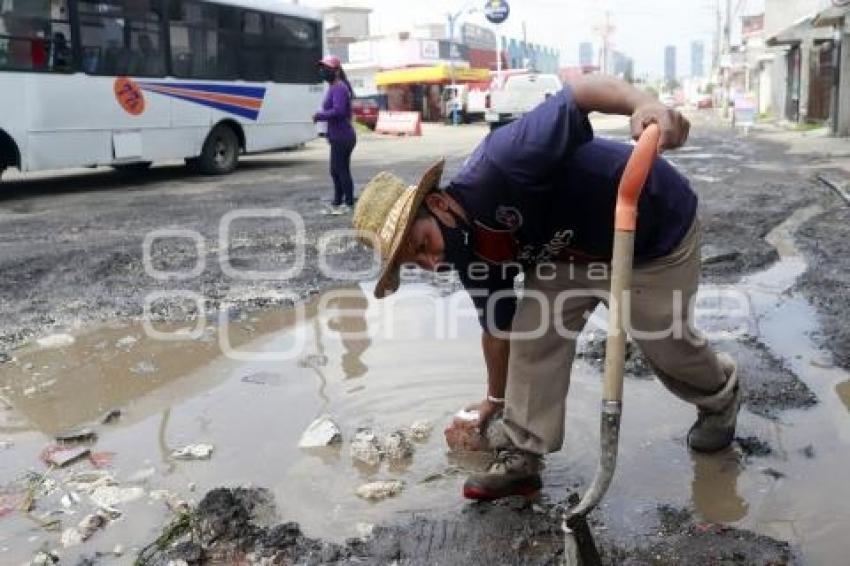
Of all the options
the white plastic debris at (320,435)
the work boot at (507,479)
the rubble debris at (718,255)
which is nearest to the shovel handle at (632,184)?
the work boot at (507,479)

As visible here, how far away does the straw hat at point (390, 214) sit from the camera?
96.9 inches

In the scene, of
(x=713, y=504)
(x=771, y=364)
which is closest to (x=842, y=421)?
(x=771, y=364)

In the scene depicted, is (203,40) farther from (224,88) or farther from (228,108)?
(228,108)

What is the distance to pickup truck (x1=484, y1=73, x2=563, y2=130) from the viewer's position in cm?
2327

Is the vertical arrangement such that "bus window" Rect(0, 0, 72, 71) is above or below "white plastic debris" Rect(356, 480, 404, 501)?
above

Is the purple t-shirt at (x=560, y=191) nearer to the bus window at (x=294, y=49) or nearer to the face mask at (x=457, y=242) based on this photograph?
the face mask at (x=457, y=242)

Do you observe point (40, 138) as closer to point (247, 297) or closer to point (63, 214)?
point (63, 214)

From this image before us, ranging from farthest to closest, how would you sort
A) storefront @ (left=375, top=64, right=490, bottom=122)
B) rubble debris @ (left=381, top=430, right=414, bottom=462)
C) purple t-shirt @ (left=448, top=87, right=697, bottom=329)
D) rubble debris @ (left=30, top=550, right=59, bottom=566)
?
1. storefront @ (left=375, top=64, right=490, bottom=122)
2. rubble debris @ (left=381, top=430, right=414, bottom=462)
3. rubble debris @ (left=30, top=550, right=59, bottom=566)
4. purple t-shirt @ (left=448, top=87, right=697, bottom=329)

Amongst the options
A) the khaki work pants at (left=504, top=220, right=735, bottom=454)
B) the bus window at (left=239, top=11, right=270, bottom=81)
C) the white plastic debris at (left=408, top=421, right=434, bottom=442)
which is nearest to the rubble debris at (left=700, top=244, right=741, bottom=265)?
the white plastic debris at (left=408, top=421, right=434, bottom=442)

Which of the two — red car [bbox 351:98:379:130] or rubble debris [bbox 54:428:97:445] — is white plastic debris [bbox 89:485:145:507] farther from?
red car [bbox 351:98:379:130]

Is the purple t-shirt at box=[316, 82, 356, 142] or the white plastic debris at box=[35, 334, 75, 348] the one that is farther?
the purple t-shirt at box=[316, 82, 356, 142]

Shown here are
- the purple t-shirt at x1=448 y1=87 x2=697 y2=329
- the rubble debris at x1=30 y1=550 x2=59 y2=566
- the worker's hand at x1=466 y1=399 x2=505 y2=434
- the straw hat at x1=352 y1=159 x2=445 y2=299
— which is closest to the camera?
the purple t-shirt at x1=448 y1=87 x2=697 y2=329

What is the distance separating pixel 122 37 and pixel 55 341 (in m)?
8.23

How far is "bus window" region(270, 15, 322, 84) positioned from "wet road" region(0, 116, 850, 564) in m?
9.04
